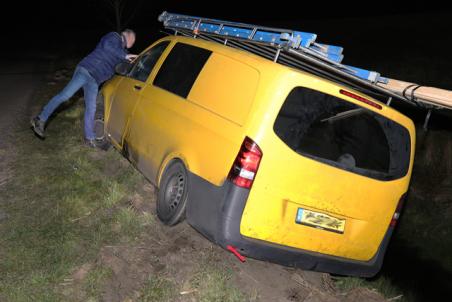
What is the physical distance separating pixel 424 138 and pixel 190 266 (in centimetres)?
716

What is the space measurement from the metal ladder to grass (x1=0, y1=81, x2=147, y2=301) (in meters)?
2.15

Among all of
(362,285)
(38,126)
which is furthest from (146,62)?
(362,285)

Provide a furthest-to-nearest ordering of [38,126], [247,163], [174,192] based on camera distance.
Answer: [38,126], [174,192], [247,163]

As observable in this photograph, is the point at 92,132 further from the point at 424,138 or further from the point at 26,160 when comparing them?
the point at 424,138

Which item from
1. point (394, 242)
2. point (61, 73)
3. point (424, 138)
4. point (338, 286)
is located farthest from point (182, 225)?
point (61, 73)

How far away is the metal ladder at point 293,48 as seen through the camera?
406cm

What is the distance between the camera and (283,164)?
3.82m

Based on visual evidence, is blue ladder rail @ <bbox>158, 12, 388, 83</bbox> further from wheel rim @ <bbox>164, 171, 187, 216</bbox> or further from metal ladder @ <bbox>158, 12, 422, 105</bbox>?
wheel rim @ <bbox>164, 171, 187, 216</bbox>

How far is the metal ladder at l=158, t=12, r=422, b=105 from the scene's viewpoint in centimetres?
406

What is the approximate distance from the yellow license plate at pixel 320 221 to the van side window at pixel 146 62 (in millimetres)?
2779

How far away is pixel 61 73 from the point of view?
43.7 ft

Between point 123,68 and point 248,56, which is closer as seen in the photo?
point 248,56

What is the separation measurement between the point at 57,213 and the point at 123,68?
2.16 metres

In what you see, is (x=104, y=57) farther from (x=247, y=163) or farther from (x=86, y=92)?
(x=247, y=163)
